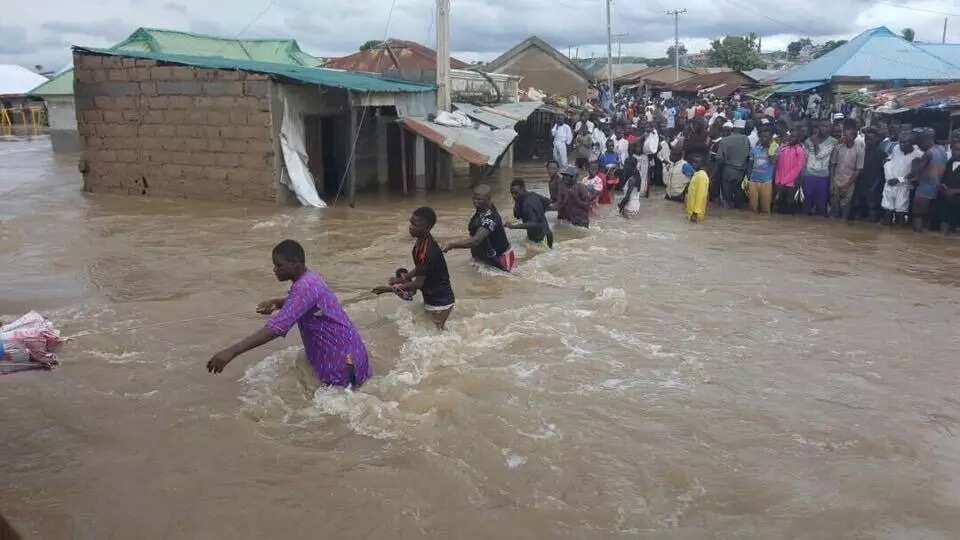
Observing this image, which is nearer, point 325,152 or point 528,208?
point 528,208

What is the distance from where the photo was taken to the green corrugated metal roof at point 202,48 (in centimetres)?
2017

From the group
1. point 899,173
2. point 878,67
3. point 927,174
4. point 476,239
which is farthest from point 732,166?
point 476,239

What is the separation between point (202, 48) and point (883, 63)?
17.2 metres

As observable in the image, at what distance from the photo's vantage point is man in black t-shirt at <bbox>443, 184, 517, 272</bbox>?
6.55m

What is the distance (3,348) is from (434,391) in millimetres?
2927

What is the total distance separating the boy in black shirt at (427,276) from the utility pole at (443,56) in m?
9.86

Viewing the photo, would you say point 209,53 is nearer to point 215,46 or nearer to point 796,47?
point 215,46

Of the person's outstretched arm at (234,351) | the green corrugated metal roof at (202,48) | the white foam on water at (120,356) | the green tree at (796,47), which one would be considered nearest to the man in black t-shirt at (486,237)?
the person's outstretched arm at (234,351)

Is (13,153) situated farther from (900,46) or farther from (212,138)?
(900,46)

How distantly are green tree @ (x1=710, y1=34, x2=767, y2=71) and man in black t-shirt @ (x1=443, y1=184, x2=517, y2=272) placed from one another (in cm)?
3828

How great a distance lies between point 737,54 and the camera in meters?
45.7

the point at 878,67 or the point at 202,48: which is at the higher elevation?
the point at 202,48

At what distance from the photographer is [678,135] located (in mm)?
15602

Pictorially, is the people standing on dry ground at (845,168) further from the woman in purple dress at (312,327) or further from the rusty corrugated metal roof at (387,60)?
the rusty corrugated metal roof at (387,60)
